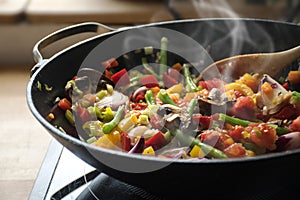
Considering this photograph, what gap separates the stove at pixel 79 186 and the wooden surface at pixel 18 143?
0.28ft

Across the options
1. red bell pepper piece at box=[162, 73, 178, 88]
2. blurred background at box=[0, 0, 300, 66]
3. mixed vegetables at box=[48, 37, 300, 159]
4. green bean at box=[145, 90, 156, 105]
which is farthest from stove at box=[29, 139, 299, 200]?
blurred background at box=[0, 0, 300, 66]

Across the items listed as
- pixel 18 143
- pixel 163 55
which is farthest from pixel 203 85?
pixel 18 143

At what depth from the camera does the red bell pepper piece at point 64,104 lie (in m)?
1.15

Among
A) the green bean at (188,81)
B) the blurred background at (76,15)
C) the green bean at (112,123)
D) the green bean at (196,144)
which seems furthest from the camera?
the blurred background at (76,15)

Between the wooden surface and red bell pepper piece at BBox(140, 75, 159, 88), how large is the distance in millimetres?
308

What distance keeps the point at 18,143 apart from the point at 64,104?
314mm

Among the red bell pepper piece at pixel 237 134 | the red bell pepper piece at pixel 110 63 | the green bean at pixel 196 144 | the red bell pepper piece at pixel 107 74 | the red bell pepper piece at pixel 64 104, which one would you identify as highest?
the red bell pepper piece at pixel 237 134

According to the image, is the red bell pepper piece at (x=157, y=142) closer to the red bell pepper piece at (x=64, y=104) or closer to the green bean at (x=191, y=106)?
the green bean at (x=191, y=106)

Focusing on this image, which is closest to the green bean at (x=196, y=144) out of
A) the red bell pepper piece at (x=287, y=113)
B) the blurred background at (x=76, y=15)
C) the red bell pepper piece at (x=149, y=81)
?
the red bell pepper piece at (x=287, y=113)

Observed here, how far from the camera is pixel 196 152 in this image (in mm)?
968

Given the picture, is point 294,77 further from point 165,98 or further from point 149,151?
point 149,151

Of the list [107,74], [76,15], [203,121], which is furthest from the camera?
[76,15]

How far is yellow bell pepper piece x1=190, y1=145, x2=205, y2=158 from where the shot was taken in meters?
0.96

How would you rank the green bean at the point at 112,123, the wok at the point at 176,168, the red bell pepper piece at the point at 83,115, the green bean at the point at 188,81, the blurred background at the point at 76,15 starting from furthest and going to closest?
the blurred background at the point at 76,15
the green bean at the point at 188,81
the red bell pepper piece at the point at 83,115
the green bean at the point at 112,123
the wok at the point at 176,168
